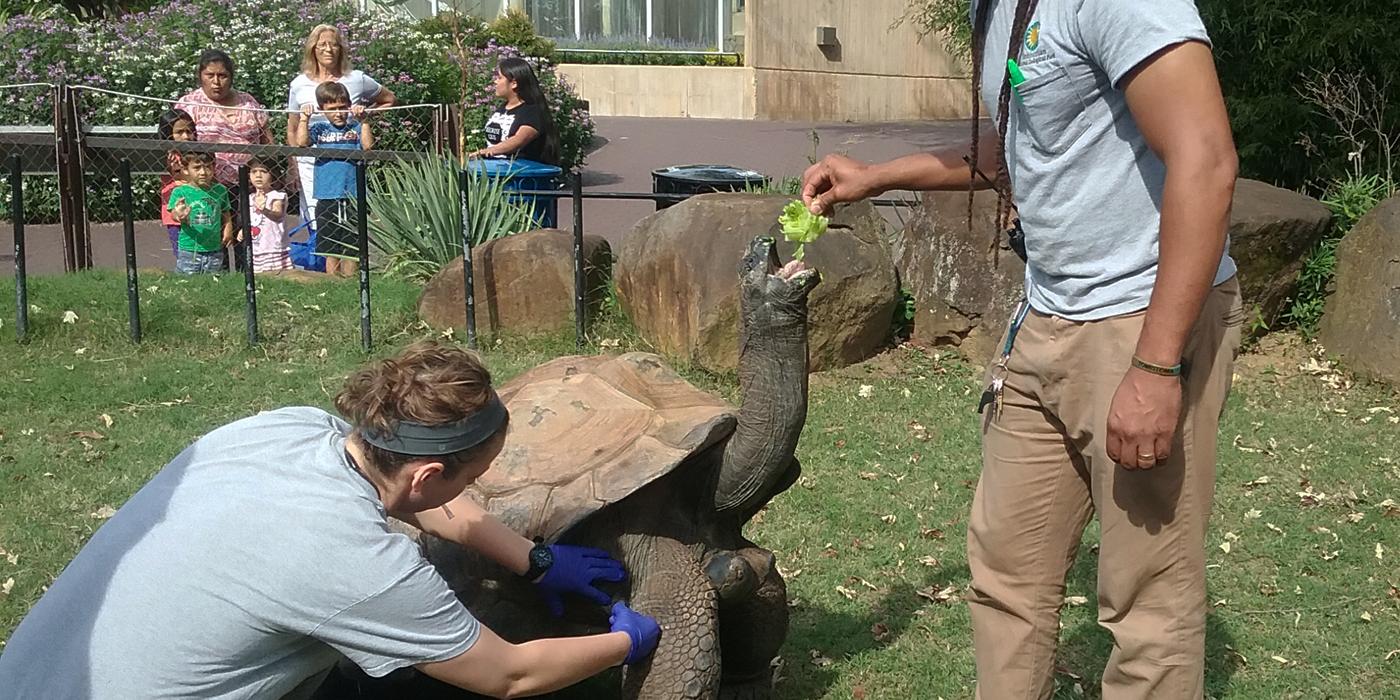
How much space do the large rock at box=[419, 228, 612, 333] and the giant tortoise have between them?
4317 mm

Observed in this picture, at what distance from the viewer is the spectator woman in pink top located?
32.4ft

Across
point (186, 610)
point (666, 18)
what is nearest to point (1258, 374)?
point (186, 610)

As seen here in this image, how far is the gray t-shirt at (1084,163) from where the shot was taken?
2.64 metres

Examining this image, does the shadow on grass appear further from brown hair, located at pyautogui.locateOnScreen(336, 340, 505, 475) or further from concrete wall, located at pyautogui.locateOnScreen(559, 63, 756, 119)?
concrete wall, located at pyautogui.locateOnScreen(559, 63, 756, 119)

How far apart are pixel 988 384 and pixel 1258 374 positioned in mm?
5320

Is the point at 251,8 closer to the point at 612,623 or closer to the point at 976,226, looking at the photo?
the point at 976,226

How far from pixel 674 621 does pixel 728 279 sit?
4.01 meters

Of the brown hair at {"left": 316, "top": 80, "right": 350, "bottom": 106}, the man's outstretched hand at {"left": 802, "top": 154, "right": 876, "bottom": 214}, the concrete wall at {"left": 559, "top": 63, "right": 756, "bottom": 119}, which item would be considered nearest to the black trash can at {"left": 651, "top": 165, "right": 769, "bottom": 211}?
the brown hair at {"left": 316, "top": 80, "right": 350, "bottom": 106}

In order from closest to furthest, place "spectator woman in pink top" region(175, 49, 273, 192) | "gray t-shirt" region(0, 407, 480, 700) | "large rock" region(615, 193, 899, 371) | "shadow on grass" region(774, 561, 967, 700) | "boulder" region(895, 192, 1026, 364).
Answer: "gray t-shirt" region(0, 407, 480, 700)
"shadow on grass" region(774, 561, 967, 700)
"large rock" region(615, 193, 899, 371)
"boulder" region(895, 192, 1026, 364)
"spectator woman in pink top" region(175, 49, 273, 192)

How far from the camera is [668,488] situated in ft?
12.3

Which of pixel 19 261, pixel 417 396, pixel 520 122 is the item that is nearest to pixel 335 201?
pixel 520 122

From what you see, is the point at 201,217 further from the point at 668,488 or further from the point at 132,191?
the point at 668,488

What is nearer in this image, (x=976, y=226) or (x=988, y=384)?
(x=988, y=384)

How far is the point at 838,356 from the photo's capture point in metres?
7.73
